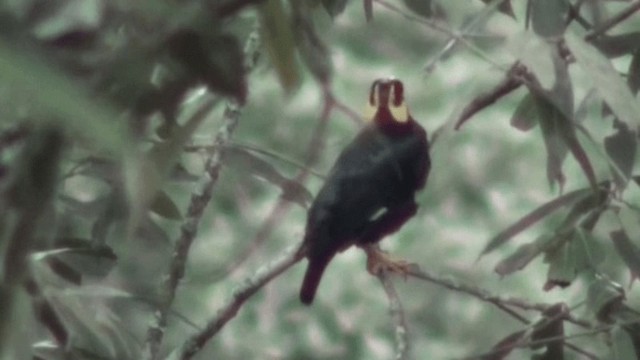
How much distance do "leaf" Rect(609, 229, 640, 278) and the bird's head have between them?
896 millimetres

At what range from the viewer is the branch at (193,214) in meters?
1.44

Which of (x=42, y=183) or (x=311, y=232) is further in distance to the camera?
(x=311, y=232)

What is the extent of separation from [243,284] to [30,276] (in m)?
0.65

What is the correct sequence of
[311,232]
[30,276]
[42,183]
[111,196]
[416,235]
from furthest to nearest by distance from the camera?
[416,235] < [311,232] < [111,196] < [30,276] < [42,183]

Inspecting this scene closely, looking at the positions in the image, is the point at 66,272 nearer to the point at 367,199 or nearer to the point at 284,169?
the point at 367,199

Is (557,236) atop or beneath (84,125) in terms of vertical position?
atop

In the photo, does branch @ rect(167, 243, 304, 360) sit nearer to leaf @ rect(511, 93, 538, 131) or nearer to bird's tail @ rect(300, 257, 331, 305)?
leaf @ rect(511, 93, 538, 131)

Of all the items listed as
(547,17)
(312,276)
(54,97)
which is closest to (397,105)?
(312,276)

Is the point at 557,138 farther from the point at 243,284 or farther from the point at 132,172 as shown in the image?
the point at 132,172

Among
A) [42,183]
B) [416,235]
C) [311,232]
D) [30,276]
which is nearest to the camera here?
[42,183]

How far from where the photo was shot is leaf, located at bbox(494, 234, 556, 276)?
1497 mm

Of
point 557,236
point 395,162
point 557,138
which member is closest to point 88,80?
point 557,138

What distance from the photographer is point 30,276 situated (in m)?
0.81

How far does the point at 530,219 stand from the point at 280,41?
69 cm
